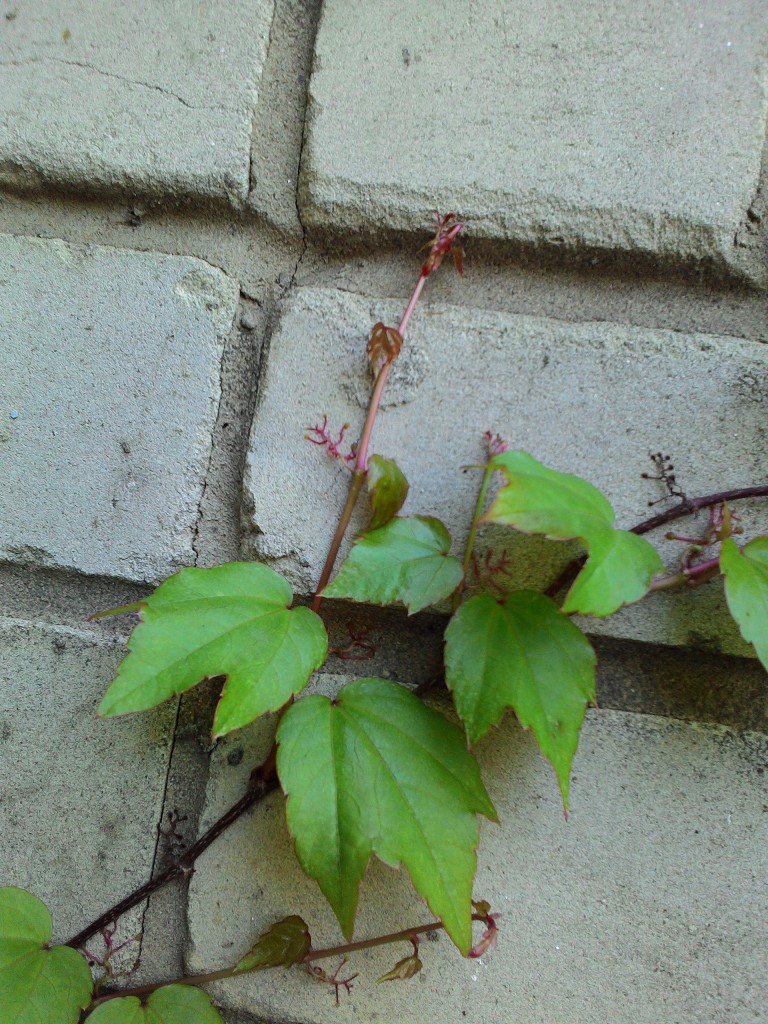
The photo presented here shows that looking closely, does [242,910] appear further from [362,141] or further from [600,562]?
[362,141]

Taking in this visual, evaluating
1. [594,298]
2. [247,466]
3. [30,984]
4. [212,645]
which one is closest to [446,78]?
[594,298]

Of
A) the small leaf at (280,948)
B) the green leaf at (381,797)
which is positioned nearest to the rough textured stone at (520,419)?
the green leaf at (381,797)

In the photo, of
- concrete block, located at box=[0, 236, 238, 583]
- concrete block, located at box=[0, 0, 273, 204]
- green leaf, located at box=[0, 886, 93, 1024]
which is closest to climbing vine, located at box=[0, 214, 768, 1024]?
green leaf, located at box=[0, 886, 93, 1024]

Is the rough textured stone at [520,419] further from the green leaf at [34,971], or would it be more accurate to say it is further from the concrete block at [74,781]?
the green leaf at [34,971]

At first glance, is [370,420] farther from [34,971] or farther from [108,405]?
[34,971]

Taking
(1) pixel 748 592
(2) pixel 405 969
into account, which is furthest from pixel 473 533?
(2) pixel 405 969

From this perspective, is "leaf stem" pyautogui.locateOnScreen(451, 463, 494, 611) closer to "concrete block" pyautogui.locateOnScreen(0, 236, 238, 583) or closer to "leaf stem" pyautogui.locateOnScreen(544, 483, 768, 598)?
"leaf stem" pyautogui.locateOnScreen(544, 483, 768, 598)
